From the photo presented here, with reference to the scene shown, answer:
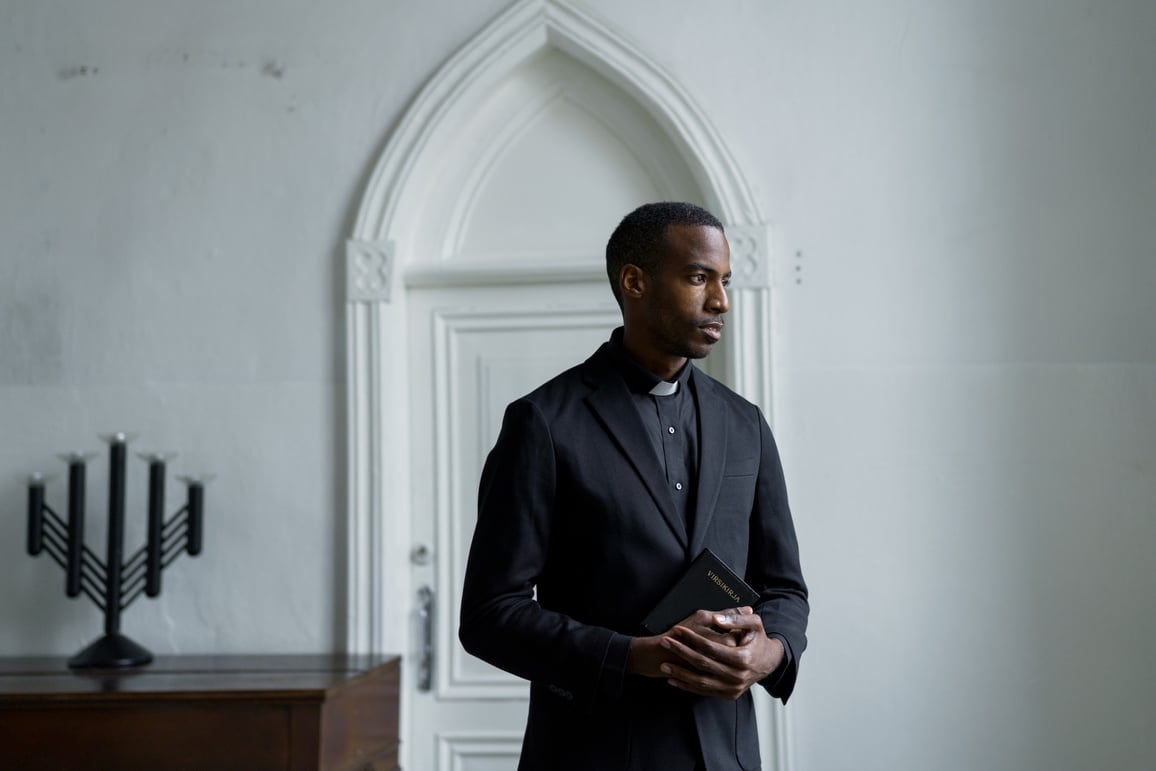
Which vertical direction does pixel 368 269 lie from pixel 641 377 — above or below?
above

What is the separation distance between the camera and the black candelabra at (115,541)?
356 centimetres

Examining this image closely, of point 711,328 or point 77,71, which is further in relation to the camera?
point 77,71

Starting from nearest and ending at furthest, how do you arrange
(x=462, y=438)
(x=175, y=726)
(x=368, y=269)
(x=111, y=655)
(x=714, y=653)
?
(x=714, y=653) → (x=175, y=726) → (x=111, y=655) → (x=368, y=269) → (x=462, y=438)

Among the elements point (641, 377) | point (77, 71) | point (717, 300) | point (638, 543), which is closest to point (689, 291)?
point (717, 300)

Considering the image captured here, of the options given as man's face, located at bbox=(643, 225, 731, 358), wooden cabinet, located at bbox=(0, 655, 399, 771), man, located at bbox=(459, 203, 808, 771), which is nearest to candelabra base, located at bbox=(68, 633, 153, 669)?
wooden cabinet, located at bbox=(0, 655, 399, 771)

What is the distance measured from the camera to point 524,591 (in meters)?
1.70

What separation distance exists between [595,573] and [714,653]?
0.23m

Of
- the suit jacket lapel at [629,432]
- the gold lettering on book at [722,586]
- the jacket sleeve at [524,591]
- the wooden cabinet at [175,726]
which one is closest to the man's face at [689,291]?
the suit jacket lapel at [629,432]

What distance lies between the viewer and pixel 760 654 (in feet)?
5.35

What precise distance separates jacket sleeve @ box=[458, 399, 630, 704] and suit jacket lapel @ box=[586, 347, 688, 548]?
0.11 metres

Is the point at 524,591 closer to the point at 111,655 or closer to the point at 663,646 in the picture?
the point at 663,646

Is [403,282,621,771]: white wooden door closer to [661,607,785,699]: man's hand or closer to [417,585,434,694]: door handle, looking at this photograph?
[417,585,434,694]: door handle

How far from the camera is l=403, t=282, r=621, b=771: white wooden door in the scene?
381 cm

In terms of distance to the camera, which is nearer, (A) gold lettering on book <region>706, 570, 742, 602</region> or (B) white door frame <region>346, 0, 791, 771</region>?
(A) gold lettering on book <region>706, 570, 742, 602</region>
